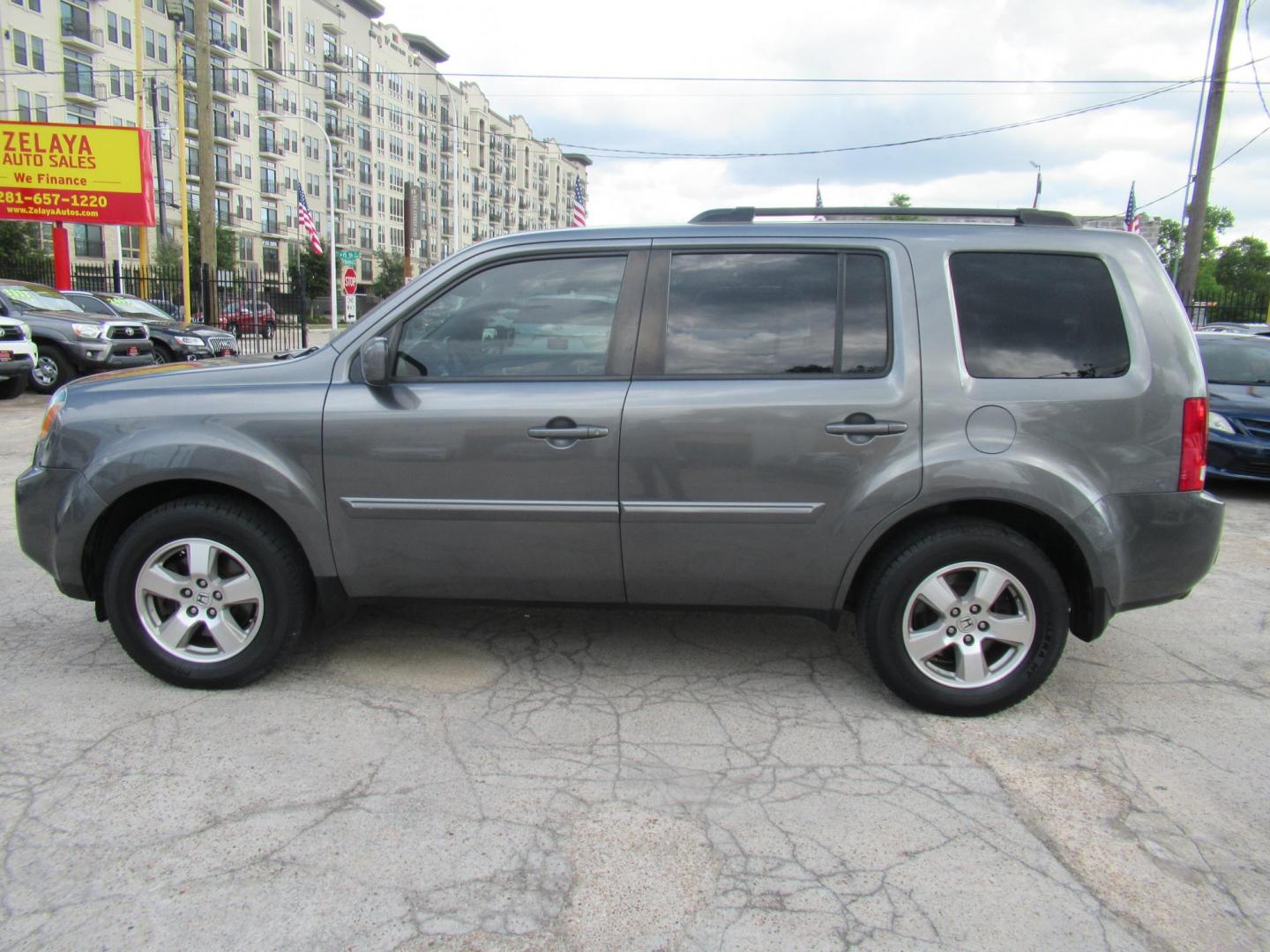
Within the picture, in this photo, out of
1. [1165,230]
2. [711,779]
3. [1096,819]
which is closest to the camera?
[1096,819]

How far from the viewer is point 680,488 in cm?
338

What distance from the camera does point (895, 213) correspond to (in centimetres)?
370

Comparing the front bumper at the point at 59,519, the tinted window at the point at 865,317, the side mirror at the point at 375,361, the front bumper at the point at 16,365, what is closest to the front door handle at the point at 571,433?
the side mirror at the point at 375,361

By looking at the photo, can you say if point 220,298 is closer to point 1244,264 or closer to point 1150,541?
point 1150,541

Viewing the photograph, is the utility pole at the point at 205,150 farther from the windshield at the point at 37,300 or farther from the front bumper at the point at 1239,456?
the front bumper at the point at 1239,456

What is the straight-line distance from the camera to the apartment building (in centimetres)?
4544

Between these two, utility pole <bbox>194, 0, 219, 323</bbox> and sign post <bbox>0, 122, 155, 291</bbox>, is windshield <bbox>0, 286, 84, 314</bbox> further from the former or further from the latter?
utility pole <bbox>194, 0, 219, 323</bbox>

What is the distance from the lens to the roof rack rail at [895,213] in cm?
358

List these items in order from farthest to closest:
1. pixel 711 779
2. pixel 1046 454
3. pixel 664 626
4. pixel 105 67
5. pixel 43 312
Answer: pixel 105 67 < pixel 43 312 < pixel 664 626 < pixel 1046 454 < pixel 711 779

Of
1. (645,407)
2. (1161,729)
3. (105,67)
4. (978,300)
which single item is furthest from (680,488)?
(105,67)

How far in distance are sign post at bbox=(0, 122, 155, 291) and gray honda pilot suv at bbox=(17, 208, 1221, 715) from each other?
68.2 ft

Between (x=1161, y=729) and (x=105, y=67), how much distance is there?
189 ft

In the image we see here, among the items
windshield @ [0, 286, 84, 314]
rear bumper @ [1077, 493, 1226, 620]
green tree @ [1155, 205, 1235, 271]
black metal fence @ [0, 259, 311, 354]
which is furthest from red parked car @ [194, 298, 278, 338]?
green tree @ [1155, 205, 1235, 271]

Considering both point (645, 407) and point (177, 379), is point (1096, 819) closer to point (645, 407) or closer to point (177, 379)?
point (645, 407)
